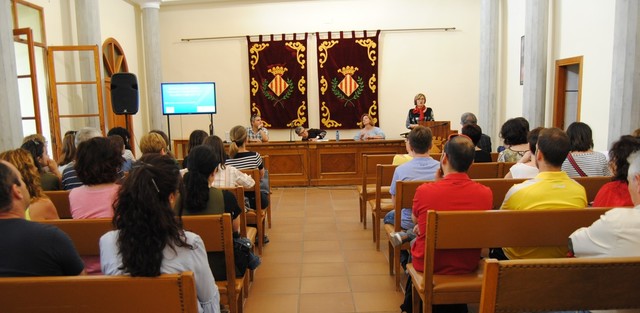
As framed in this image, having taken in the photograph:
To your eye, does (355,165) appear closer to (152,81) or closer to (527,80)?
(527,80)

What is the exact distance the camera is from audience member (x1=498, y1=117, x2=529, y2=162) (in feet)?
11.5

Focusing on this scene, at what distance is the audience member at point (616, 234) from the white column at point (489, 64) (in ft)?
22.3

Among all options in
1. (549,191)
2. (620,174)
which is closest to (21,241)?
(549,191)

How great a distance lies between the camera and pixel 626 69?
13.9 feet

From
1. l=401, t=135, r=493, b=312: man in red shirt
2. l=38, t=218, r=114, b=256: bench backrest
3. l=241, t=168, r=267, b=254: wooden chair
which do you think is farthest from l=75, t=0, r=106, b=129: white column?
l=401, t=135, r=493, b=312: man in red shirt

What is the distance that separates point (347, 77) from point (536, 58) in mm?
3487

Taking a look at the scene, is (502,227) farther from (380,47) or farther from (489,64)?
(380,47)

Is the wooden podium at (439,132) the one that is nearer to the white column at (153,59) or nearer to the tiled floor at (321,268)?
the tiled floor at (321,268)

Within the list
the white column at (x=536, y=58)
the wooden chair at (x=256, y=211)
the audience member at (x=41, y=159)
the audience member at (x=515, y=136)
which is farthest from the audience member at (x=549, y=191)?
the white column at (x=536, y=58)

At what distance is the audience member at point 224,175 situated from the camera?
330 cm

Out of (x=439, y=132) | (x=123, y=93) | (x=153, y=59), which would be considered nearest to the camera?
(x=123, y=93)

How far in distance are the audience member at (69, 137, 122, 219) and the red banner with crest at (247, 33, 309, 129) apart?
6.52 metres

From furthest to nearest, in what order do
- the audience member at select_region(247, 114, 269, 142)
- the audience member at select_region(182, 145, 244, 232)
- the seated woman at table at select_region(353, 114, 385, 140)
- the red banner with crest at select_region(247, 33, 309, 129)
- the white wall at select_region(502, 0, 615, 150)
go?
1. the red banner with crest at select_region(247, 33, 309, 129)
2. the seated woman at table at select_region(353, 114, 385, 140)
3. the audience member at select_region(247, 114, 269, 142)
4. the white wall at select_region(502, 0, 615, 150)
5. the audience member at select_region(182, 145, 244, 232)

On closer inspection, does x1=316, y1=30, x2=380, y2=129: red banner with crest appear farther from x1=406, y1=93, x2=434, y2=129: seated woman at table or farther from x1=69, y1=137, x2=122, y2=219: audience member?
x1=69, y1=137, x2=122, y2=219: audience member
